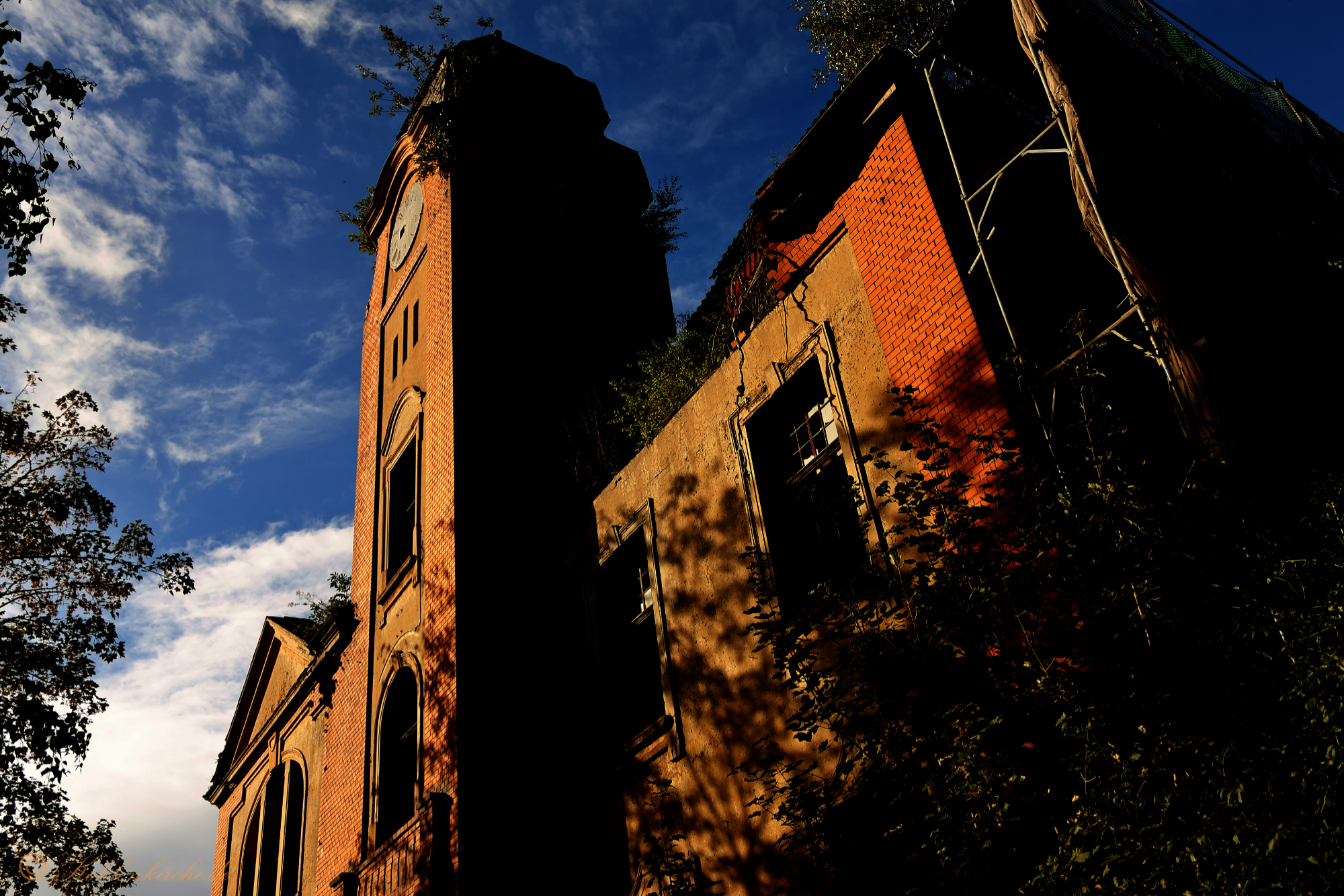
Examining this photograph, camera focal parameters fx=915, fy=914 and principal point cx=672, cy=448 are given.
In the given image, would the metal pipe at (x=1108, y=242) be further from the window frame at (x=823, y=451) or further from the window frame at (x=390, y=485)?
the window frame at (x=390, y=485)

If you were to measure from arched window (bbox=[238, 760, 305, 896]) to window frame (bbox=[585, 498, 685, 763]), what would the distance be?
7.17 meters

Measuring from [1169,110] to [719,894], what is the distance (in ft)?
26.1

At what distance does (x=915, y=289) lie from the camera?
709 centimetres

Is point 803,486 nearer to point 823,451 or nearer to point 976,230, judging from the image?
point 823,451

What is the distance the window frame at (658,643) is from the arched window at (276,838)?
717 centimetres

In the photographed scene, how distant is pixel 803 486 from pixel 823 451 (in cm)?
45

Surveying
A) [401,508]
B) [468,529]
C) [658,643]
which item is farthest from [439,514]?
[658,643]

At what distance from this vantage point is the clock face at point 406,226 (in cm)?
1580

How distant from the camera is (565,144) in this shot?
16781 mm

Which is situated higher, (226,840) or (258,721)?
(258,721)

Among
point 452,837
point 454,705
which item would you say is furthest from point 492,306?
point 452,837

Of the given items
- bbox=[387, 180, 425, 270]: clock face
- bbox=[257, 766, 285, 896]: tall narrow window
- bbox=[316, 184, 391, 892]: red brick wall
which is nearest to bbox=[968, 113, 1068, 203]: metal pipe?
bbox=[316, 184, 391, 892]: red brick wall

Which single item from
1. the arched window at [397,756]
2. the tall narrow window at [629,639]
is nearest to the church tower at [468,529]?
the arched window at [397,756]

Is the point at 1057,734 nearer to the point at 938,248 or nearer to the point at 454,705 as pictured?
the point at 938,248
